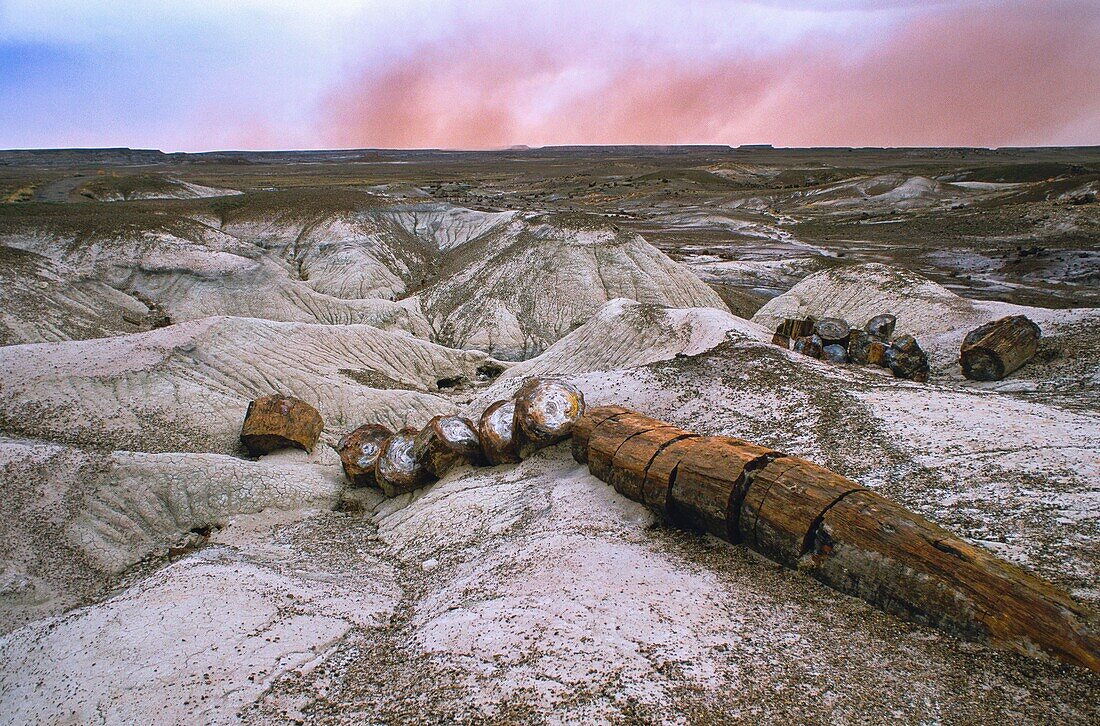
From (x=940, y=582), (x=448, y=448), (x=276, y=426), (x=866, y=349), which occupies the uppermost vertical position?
(x=866, y=349)

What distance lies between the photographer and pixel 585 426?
A: 935cm

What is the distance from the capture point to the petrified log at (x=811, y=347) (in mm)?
13742

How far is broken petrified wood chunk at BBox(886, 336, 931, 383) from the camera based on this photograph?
511 inches

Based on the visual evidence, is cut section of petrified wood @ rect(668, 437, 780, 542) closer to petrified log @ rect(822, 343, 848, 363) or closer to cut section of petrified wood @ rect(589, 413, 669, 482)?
cut section of petrified wood @ rect(589, 413, 669, 482)

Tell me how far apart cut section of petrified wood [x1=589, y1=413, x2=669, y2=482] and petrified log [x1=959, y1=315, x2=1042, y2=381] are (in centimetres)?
872

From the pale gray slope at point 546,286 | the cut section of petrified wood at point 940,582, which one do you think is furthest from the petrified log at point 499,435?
the pale gray slope at point 546,286

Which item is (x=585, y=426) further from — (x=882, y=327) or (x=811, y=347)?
(x=882, y=327)

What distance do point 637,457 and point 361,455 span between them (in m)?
6.55

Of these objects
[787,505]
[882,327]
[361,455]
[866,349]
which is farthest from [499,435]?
[882,327]

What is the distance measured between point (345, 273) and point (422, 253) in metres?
6.71

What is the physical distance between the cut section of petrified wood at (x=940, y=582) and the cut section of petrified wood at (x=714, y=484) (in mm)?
941

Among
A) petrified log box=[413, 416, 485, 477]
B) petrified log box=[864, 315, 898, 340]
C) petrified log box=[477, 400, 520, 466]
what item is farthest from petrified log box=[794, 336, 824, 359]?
petrified log box=[413, 416, 485, 477]

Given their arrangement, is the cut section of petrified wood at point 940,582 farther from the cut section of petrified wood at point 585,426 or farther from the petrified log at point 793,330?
the petrified log at point 793,330

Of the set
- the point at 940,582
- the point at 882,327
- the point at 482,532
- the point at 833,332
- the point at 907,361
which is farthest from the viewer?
the point at 882,327
